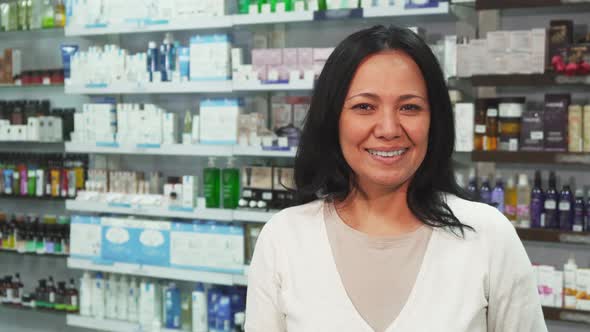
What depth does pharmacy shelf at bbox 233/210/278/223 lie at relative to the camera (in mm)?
4141

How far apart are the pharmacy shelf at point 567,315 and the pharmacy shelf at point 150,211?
1.96 metres

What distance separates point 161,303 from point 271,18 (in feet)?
6.97

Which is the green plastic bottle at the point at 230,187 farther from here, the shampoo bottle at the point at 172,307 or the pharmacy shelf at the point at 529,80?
the pharmacy shelf at the point at 529,80

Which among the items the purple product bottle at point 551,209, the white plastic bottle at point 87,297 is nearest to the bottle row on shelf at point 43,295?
the white plastic bottle at point 87,297

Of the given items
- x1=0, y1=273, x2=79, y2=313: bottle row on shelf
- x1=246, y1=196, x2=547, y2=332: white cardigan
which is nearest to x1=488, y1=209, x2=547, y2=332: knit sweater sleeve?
x1=246, y1=196, x2=547, y2=332: white cardigan

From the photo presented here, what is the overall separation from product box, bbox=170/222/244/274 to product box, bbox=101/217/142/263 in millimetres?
315

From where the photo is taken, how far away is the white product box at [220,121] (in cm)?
422

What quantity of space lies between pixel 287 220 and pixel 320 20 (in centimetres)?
249

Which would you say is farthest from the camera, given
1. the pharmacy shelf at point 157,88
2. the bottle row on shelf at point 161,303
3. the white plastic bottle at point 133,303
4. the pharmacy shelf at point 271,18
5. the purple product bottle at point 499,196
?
the white plastic bottle at point 133,303

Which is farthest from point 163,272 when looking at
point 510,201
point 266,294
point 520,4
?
point 266,294

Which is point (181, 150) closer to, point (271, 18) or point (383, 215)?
point (271, 18)

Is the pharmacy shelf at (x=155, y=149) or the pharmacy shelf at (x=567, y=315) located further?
the pharmacy shelf at (x=155, y=149)

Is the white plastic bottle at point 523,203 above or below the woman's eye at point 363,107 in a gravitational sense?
below

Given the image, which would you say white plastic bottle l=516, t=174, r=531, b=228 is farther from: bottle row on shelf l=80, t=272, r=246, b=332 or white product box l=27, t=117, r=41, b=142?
white product box l=27, t=117, r=41, b=142
